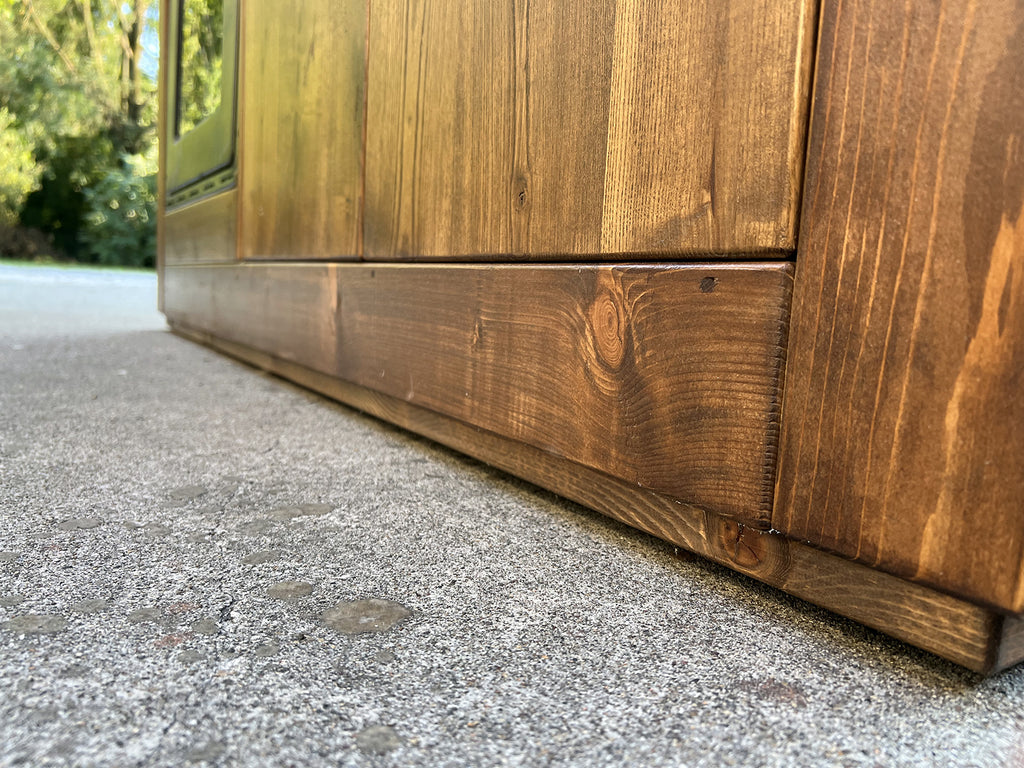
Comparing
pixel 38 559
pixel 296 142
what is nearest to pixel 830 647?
pixel 38 559

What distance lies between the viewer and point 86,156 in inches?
445

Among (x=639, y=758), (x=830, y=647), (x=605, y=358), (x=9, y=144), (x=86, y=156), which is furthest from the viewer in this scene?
(x=86, y=156)

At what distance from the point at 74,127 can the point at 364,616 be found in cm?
1308

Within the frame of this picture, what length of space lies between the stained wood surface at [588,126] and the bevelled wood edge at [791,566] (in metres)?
0.20

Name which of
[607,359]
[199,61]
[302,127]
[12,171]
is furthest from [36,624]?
[12,171]

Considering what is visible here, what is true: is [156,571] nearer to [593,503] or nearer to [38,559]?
[38,559]

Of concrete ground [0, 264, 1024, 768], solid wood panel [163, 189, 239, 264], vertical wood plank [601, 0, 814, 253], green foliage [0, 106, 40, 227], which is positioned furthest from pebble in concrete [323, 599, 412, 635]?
green foliage [0, 106, 40, 227]

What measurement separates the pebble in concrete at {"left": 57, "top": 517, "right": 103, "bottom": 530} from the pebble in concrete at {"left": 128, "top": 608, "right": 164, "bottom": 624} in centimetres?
19

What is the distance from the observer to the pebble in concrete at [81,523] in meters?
A: 0.61

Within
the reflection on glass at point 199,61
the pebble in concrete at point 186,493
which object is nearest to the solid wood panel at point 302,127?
the reflection on glass at point 199,61

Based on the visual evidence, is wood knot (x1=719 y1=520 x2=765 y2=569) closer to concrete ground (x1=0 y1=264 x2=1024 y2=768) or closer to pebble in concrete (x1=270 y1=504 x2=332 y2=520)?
concrete ground (x1=0 y1=264 x2=1024 y2=768)

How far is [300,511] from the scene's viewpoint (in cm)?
68

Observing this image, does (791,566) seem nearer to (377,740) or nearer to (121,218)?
(377,740)

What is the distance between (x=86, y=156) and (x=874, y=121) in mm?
13091
